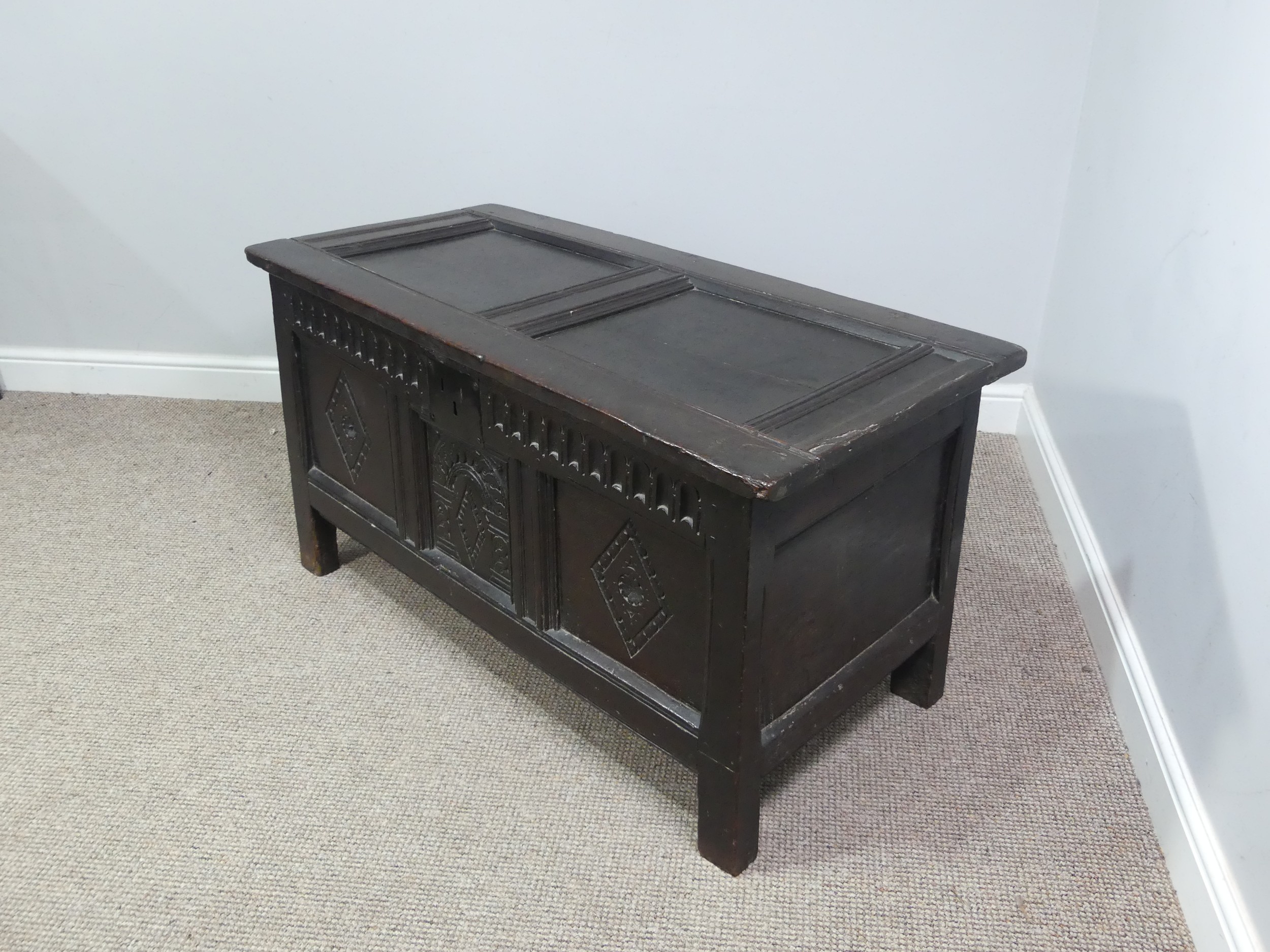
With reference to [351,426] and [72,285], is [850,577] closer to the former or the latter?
[351,426]

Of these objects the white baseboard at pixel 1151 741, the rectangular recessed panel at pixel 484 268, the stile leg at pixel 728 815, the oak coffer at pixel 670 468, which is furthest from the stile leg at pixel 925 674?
the rectangular recessed panel at pixel 484 268

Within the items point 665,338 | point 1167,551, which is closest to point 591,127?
point 665,338

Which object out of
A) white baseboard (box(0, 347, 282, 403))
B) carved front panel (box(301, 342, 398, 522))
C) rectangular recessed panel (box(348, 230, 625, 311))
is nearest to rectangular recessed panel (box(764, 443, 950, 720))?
rectangular recessed panel (box(348, 230, 625, 311))

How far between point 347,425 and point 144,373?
4.37ft

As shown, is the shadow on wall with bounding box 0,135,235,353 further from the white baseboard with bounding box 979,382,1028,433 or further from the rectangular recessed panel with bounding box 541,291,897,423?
the white baseboard with bounding box 979,382,1028,433

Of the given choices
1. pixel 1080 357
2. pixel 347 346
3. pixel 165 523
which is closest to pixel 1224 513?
pixel 1080 357

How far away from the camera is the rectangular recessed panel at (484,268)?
6.11ft

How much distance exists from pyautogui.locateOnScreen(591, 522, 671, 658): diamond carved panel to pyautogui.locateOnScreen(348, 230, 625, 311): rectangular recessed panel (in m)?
0.47

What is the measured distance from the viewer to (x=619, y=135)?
8.80 feet

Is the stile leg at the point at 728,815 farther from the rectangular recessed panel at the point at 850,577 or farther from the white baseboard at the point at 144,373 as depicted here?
the white baseboard at the point at 144,373

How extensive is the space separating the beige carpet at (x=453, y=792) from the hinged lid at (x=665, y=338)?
2.06ft

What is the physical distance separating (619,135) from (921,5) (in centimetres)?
74

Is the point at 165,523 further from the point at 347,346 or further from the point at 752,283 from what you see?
the point at 752,283

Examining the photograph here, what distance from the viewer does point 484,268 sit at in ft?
6.62
